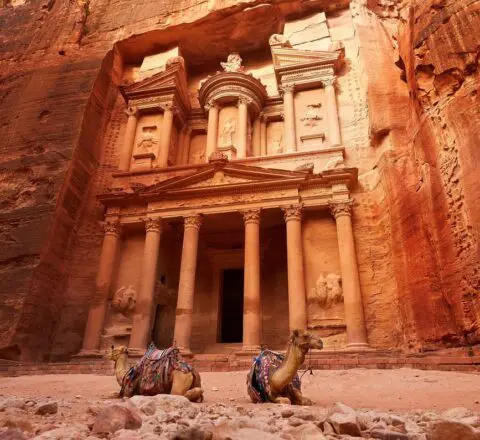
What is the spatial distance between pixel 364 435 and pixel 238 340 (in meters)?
12.8

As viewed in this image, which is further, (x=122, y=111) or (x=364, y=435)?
(x=122, y=111)

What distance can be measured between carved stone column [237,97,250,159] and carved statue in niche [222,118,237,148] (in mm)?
322

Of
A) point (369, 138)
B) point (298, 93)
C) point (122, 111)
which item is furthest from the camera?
point (122, 111)

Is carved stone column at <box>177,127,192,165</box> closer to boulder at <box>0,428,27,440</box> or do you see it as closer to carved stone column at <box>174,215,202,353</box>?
carved stone column at <box>174,215,202,353</box>

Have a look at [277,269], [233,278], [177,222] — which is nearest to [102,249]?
[177,222]

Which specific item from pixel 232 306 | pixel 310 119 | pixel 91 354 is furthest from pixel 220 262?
pixel 310 119

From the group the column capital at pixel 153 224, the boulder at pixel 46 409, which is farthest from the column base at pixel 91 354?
the boulder at pixel 46 409

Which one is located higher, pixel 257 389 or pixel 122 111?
pixel 122 111

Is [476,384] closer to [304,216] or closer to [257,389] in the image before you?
[257,389]

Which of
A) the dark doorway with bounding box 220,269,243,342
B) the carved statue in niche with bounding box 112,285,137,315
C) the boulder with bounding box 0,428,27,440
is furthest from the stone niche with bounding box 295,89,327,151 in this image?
the boulder with bounding box 0,428,27,440

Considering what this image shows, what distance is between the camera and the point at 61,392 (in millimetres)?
6203

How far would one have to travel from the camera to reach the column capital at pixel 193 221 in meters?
13.4

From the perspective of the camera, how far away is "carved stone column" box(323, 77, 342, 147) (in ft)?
49.4

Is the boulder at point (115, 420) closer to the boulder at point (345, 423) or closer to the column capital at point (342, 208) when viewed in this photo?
the boulder at point (345, 423)
